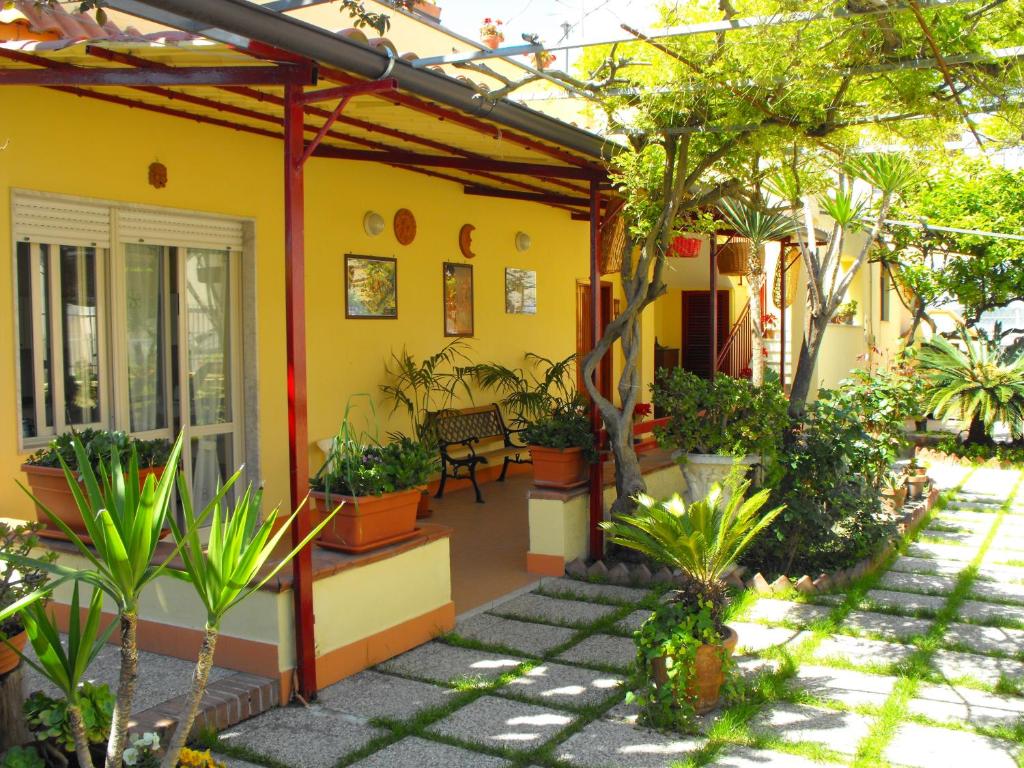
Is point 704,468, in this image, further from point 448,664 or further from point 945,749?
point 945,749

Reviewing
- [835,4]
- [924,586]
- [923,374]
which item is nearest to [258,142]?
[835,4]

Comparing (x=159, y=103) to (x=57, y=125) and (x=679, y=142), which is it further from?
(x=679, y=142)

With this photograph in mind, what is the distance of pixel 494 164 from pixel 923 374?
24.2 ft

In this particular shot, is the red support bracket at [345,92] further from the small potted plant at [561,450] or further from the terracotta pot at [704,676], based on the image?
the small potted plant at [561,450]

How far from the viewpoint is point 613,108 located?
6.09m

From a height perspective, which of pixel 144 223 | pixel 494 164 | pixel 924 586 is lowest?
pixel 924 586

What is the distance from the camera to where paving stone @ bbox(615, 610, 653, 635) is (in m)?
5.51

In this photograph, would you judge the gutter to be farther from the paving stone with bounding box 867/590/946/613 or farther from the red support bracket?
the paving stone with bounding box 867/590/946/613

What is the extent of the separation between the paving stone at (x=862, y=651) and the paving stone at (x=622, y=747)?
1.37 m

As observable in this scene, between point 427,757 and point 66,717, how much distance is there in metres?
1.41

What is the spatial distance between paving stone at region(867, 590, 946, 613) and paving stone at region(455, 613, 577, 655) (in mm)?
2104

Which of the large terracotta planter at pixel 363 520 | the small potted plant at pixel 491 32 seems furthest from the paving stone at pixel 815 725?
the small potted plant at pixel 491 32

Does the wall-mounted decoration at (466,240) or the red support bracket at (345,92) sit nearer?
the red support bracket at (345,92)

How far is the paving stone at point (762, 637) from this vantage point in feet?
17.1
